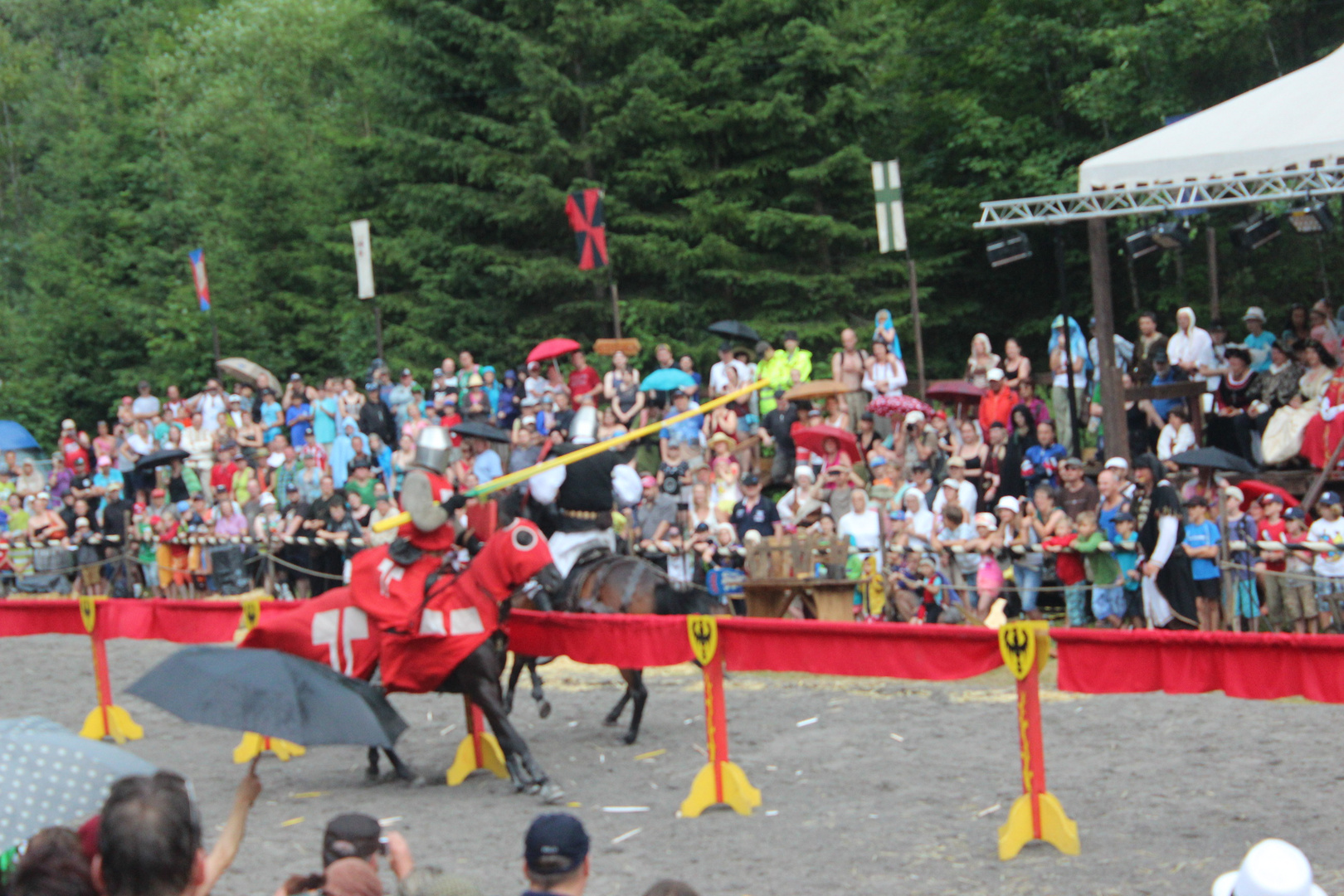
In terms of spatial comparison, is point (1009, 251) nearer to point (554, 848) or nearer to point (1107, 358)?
point (1107, 358)

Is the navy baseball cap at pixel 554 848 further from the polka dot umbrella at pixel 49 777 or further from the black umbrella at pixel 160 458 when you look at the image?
the black umbrella at pixel 160 458

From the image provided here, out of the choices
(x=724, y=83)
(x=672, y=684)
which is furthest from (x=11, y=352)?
(x=672, y=684)

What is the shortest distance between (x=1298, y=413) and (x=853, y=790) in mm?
7307

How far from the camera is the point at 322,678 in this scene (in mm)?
6301

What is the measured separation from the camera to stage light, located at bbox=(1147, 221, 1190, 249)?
52.1ft

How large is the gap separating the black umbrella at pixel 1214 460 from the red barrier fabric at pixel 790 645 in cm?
523

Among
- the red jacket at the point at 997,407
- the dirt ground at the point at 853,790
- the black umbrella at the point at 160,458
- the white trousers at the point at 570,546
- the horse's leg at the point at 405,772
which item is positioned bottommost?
the dirt ground at the point at 853,790

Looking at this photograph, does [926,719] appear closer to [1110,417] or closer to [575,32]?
[1110,417]

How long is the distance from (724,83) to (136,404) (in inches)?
504

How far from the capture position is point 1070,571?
41.3ft

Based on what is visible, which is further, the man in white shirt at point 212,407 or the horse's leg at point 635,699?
the man in white shirt at point 212,407

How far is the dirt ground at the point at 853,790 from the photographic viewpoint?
701 centimetres

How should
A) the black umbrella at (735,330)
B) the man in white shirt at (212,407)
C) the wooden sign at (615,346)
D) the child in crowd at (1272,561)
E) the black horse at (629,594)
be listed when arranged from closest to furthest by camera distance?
the black horse at (629,594) < the child in crowd at (1272,561) < the black umbrella at (735,330) < the wooden sign at (615,346) < the man in white shirt at (212,407)

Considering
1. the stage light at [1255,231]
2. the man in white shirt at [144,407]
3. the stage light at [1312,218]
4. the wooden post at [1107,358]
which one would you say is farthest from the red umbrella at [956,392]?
the man in white shirt at [144,407]
